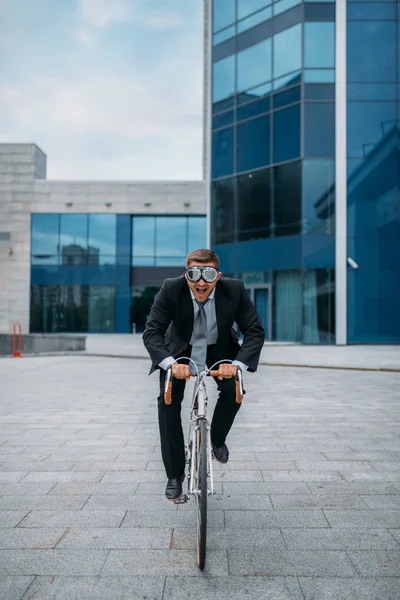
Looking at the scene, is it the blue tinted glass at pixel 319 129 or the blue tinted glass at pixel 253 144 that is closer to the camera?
the blue tinted glass at pixel 319 129

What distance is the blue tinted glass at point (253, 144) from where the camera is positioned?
1014 inches

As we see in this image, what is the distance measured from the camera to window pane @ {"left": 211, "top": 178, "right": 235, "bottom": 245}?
89.7 ft

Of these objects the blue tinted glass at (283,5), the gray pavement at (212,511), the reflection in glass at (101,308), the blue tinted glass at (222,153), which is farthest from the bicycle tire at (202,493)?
the reflection in glass at (101,308)

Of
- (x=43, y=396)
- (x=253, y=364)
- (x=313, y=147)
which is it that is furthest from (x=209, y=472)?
(x=313, y=147)

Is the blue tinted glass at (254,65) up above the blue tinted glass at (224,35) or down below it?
below

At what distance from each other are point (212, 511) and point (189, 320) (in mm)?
1297

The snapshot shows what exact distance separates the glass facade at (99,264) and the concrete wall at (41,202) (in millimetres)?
497

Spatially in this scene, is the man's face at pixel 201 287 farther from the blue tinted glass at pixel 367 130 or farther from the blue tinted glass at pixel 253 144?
the blue tinted glass at pixel 253 144

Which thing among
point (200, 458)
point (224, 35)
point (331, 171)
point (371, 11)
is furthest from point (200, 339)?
point (224, 35)

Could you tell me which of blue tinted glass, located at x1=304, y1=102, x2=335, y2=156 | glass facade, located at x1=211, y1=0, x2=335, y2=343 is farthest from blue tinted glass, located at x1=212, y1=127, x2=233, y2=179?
blue tinted glass, located at x1=304, y1=102, x2=335, y2=156

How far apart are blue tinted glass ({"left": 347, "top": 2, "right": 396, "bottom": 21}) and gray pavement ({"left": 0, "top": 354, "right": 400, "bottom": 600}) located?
69.8ft

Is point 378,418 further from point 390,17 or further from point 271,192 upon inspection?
point 390,17

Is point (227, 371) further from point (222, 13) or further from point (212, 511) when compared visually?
point (222, 13)

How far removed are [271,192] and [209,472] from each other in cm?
2311
